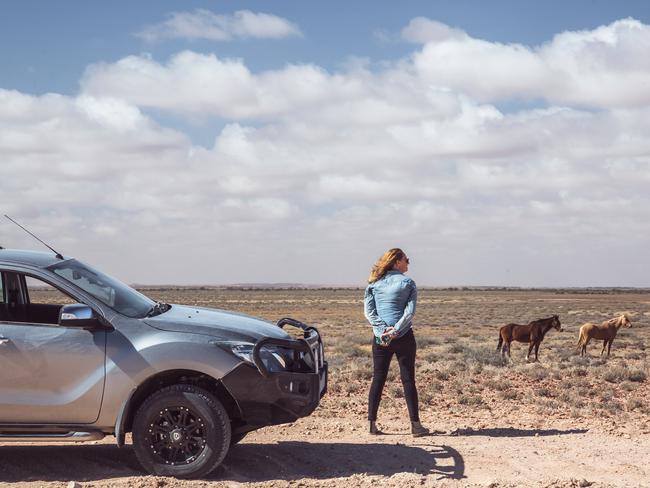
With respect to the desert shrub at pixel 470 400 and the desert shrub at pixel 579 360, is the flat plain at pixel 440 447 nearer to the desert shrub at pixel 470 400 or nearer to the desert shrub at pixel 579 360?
the desert shrub at pixel 470 400

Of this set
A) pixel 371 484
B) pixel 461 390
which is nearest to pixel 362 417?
pixel 461 390

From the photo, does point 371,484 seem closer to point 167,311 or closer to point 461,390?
point 167,311

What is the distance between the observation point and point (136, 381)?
6.22m

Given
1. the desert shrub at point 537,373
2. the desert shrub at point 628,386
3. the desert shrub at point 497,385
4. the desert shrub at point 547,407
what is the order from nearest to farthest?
1. the desert shrub at point 547,407
2. the desert shrub at point 497,385
3. the desert shrub at point 628,386
4. the desert shrub at point 537,373

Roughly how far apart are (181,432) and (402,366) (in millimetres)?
2856

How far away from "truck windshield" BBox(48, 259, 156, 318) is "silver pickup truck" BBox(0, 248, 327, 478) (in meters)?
0.07

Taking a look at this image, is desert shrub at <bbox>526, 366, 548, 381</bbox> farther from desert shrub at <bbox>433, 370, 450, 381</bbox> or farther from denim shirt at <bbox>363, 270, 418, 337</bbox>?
denim shirt at <bbox>363, 270, 418, 337</bbox>

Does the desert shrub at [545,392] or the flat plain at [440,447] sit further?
the desert shrub at [545,392]

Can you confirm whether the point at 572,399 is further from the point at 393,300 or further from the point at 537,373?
the point at 393,300

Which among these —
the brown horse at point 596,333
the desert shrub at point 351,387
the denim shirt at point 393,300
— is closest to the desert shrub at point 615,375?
the desert shrub at point 351,387

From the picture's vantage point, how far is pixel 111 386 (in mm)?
6207

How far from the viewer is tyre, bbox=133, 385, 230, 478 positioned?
6.21 m

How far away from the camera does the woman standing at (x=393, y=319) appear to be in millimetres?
8242

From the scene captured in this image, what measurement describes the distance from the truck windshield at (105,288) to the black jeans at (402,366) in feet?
8.37
